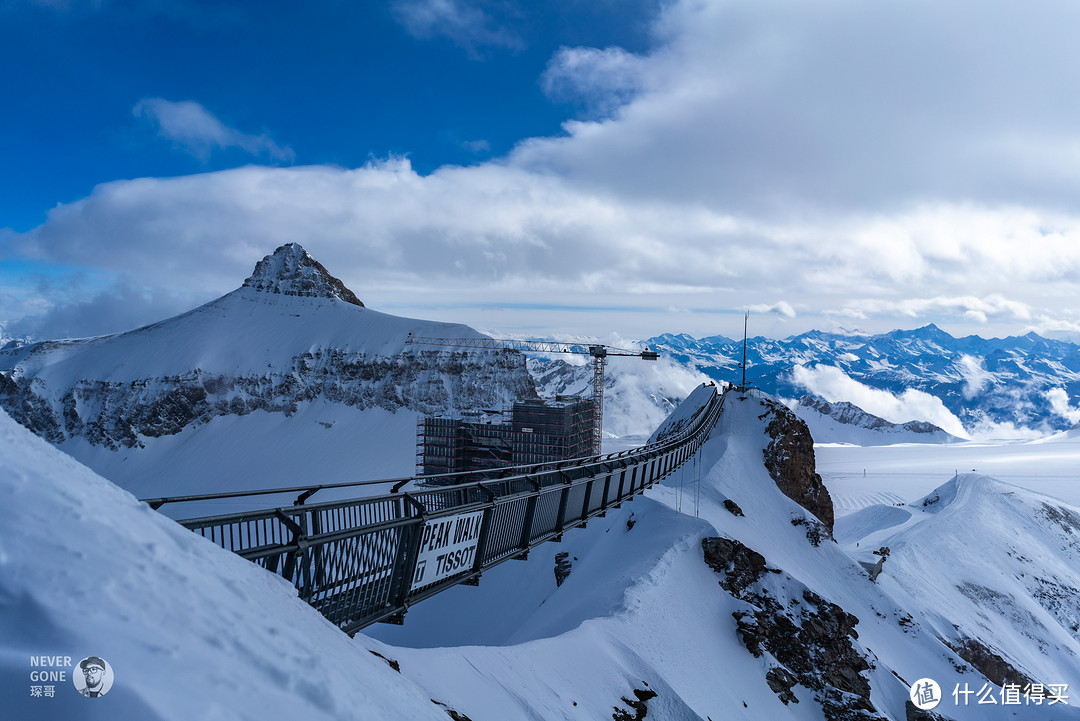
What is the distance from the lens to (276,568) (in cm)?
639

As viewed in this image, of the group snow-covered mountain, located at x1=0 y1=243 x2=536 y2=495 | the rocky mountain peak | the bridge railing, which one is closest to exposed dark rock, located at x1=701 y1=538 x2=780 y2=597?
the bridge railing

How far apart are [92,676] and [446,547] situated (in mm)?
6342

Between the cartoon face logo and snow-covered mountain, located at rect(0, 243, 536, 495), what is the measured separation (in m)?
99.4

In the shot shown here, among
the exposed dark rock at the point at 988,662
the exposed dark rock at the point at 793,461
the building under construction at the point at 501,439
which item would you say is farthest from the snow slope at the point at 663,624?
the building under construction at the point at 501,439

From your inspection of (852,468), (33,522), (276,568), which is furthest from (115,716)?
(852,468)

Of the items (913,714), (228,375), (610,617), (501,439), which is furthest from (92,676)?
(228,375)

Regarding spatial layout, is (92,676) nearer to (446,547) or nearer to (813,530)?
(446,547)

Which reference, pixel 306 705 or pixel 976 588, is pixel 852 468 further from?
pixel 306 705

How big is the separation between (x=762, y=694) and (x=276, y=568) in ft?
60.1

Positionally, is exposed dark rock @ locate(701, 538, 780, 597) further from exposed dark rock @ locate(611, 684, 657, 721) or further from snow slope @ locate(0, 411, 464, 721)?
snow slope @ locate(0, 411, 464, 721)

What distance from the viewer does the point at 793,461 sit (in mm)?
38781

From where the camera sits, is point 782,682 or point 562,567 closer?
point 782,682

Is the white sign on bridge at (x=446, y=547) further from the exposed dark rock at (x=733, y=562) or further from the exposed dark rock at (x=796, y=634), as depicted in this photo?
the exposed dark rock at (x=733, y=562)

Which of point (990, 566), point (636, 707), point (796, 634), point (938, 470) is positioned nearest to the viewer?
point (636, 707)
